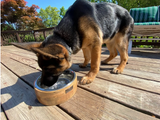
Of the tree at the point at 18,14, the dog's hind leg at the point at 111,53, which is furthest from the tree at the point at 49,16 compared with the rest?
the dog's hind leg at the point at 111,53

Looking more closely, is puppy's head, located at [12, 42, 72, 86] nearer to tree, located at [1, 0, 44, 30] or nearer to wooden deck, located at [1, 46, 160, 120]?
wooden deck, located at [1, 46, 160, 120]

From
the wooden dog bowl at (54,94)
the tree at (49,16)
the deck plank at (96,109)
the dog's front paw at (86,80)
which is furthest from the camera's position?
the tree at (49,16)

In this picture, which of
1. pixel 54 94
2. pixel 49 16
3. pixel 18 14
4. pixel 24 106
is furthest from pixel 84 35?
pixel 49 16

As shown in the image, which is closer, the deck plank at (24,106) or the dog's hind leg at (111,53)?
the deck plank at (24,106)

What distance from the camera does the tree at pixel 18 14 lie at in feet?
37.2

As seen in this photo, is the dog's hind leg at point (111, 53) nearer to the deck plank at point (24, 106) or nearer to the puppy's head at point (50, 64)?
the puppy's head at point (50, 64)

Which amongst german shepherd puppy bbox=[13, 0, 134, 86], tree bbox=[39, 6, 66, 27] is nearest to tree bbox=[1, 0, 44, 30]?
german shepherd puppy bbox=[13, 0, 134, 86]

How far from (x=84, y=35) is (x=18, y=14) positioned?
1464cm

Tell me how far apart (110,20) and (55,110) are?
195 centimetres

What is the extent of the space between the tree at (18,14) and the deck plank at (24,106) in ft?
45.7

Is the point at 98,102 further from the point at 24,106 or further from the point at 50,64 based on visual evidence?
the point at 24,106

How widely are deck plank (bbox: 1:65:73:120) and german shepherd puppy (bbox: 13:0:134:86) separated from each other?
0.33 meters

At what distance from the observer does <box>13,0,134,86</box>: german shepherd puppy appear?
1257 mm

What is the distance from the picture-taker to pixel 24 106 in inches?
47.4
